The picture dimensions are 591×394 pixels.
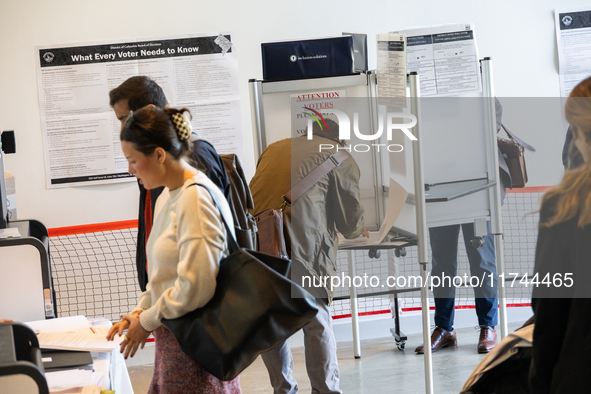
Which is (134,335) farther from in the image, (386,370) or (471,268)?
(471,268)

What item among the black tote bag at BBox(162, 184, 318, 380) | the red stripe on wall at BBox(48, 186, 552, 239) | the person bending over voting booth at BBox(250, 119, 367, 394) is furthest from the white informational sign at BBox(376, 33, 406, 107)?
the red stripe on wall at BBox(48, 186, 552, 239)

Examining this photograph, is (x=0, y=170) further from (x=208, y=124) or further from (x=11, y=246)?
(x=208, y=124)

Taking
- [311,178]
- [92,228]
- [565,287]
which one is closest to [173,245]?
[565,287]

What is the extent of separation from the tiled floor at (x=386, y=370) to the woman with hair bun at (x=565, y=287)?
198 centimetres

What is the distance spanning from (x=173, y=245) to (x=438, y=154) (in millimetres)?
1755

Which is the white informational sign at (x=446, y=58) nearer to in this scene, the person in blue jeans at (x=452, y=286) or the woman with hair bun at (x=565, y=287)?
the person in blue jeans at (x=452, y=286)

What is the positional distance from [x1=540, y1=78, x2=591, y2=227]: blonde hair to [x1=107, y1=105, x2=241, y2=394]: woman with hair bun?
765mm

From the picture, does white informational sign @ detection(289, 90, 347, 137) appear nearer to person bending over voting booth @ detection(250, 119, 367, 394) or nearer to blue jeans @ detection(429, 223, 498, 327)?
person bending over voting booth @ detection(250, 119, 367, 394)

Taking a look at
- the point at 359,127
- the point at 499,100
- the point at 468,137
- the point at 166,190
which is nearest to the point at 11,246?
the point at 166,190

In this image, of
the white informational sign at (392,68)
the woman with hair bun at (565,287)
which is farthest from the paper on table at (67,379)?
the white informational sign at (392,68)

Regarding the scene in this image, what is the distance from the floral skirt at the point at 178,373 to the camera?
57.6 inches

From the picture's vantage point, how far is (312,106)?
109 inches

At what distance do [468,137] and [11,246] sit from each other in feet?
6.85

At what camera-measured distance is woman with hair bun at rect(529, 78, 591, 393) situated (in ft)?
3.86
